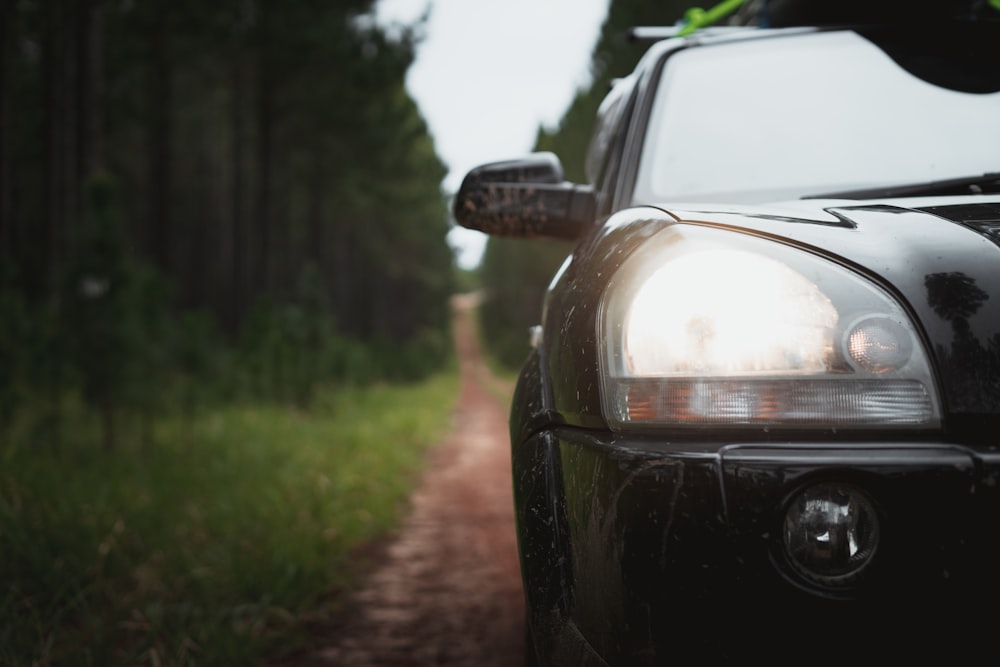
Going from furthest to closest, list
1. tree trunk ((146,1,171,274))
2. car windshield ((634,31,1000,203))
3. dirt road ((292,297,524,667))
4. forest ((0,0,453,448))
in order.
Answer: tree trunk ((146,1,171,274)), forest ((0,0,453,448)), dirt road ((292,297,524,667)), car windshield ((634,31,1000,203))

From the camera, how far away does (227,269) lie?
34000 millimetres

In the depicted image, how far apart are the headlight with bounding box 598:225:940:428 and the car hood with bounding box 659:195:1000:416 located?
0.03 m

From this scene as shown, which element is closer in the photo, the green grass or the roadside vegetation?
the green grass

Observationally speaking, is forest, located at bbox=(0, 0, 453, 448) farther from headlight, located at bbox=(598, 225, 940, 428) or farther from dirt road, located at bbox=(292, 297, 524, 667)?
headlight, located at bbox=(598, 225, 940, 428)

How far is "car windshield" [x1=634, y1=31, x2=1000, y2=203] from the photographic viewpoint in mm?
1842

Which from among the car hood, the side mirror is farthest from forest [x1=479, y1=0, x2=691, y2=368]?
the car hood

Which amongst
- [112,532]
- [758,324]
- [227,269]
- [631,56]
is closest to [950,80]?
[758,324]

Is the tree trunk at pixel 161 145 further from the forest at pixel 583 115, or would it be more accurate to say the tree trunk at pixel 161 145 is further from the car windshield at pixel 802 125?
the car windshield at pixel 802 125

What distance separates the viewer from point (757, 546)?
1.04 meters

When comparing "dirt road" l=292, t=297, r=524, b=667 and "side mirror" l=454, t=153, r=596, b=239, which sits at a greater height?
"side mirror" l=454, t=153, r=596, b=239

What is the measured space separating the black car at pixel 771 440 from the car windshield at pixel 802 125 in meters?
0.37

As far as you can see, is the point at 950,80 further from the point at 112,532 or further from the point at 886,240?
the point at 112,532

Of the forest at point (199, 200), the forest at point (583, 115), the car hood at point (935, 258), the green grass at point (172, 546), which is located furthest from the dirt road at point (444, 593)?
the forest at point (199, 200)

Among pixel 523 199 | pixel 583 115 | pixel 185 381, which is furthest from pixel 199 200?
pixel 523 199
